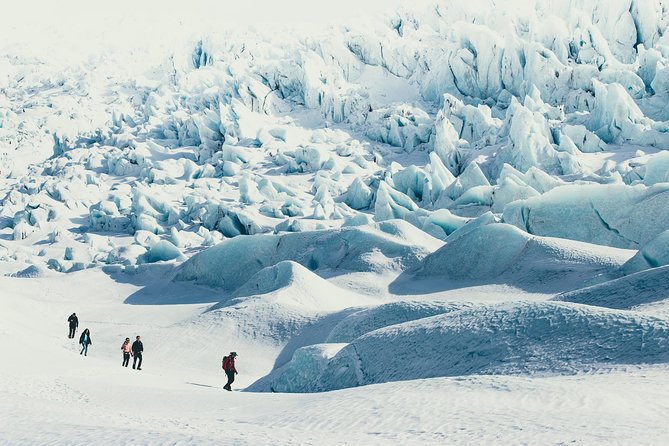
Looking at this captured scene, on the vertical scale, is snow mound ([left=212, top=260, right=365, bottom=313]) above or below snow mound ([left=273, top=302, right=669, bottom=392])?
above

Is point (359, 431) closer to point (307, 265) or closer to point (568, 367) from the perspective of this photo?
point (568, 367)

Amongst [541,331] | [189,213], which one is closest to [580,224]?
[541,331]

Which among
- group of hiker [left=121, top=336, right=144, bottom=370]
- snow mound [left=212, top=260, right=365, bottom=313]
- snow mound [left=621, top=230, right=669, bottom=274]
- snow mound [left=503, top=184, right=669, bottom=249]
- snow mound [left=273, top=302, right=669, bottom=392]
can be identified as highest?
snow mound [left=503, top=184, right=669, bottom=249]

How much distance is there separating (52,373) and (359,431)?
261 inches

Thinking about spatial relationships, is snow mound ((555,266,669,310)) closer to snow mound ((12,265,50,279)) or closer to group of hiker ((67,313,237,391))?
group of hiker ((67,313,237,391))

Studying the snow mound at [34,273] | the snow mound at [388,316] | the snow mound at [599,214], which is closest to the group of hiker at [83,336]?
the snow mound at [388,316]

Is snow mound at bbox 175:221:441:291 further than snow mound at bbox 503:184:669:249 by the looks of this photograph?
Yes

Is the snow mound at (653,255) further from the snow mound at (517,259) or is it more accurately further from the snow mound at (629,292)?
the snow mound at (629,292)

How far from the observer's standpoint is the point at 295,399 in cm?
813

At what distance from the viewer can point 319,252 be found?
23.6 m

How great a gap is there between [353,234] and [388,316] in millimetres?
9017

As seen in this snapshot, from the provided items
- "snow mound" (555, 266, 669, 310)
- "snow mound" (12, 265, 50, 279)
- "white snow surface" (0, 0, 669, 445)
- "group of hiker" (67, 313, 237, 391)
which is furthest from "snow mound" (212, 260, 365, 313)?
"snow mound" (12, 265, 50, 279)

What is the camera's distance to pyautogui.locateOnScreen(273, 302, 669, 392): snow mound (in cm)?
873

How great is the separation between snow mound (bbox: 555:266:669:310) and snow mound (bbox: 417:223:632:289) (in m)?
4.90
